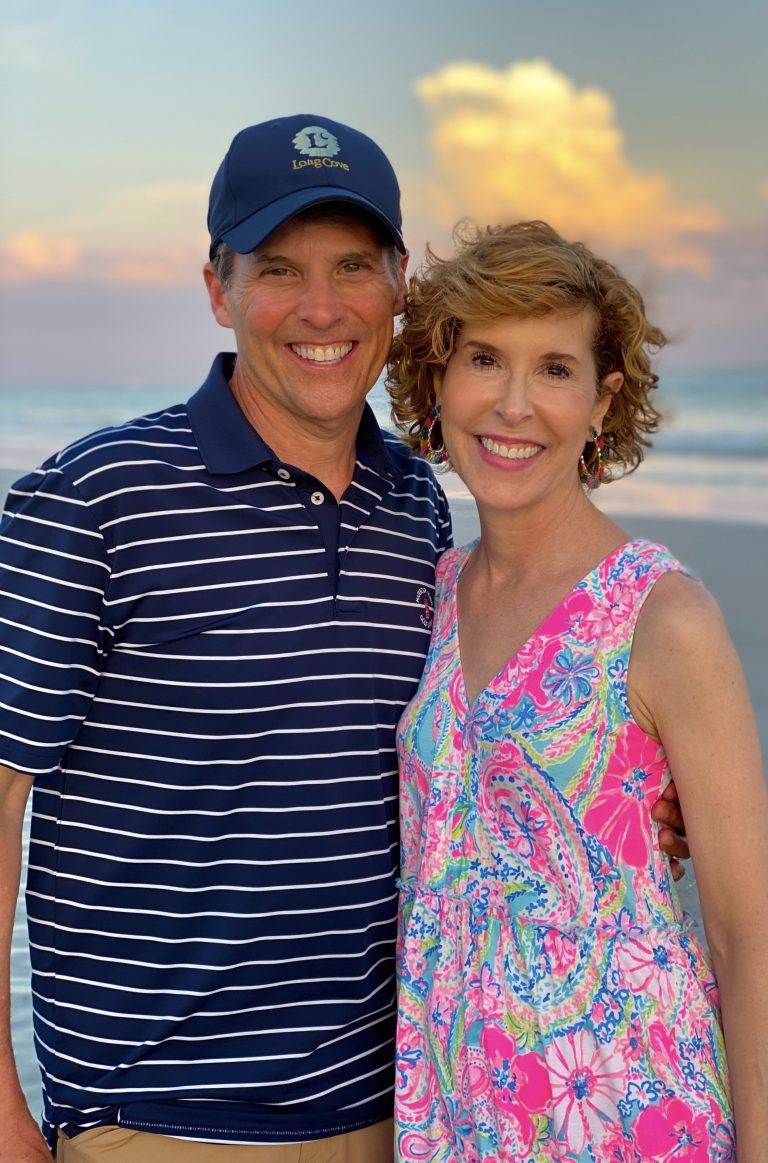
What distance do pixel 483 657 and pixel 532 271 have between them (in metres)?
0.62

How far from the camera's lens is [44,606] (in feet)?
6.47

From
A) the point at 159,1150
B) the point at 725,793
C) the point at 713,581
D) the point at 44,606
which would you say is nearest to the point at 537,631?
the point at 725,793

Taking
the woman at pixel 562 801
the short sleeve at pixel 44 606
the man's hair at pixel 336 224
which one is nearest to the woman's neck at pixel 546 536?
the woman at pixel 562 801

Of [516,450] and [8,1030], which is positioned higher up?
[516,450]

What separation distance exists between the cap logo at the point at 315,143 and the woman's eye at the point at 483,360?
0.41 metres

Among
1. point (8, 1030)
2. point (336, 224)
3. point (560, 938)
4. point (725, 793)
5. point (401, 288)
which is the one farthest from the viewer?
point (401, 288)

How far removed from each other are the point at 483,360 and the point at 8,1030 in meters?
1.33

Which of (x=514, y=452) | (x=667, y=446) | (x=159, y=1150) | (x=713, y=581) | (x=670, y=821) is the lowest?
(x=159, y=1150)

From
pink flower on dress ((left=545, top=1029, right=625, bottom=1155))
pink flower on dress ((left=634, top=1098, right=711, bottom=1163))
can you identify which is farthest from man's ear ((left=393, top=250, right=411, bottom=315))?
pink flower on dress ((left=634, top=1098, right=711, bottom=1163))

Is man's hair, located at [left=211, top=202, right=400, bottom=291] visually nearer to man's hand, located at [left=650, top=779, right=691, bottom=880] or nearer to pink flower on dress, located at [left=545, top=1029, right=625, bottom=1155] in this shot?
man's hand, located at [left=650, top=779, right=691, bottom=880]

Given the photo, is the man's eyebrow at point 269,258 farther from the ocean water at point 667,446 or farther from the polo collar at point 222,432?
the ocean water at point 667,446

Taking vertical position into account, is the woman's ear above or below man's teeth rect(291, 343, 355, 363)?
below

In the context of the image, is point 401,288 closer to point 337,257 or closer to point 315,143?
point 337,257

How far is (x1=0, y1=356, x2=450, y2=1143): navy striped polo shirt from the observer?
2.01 metres
